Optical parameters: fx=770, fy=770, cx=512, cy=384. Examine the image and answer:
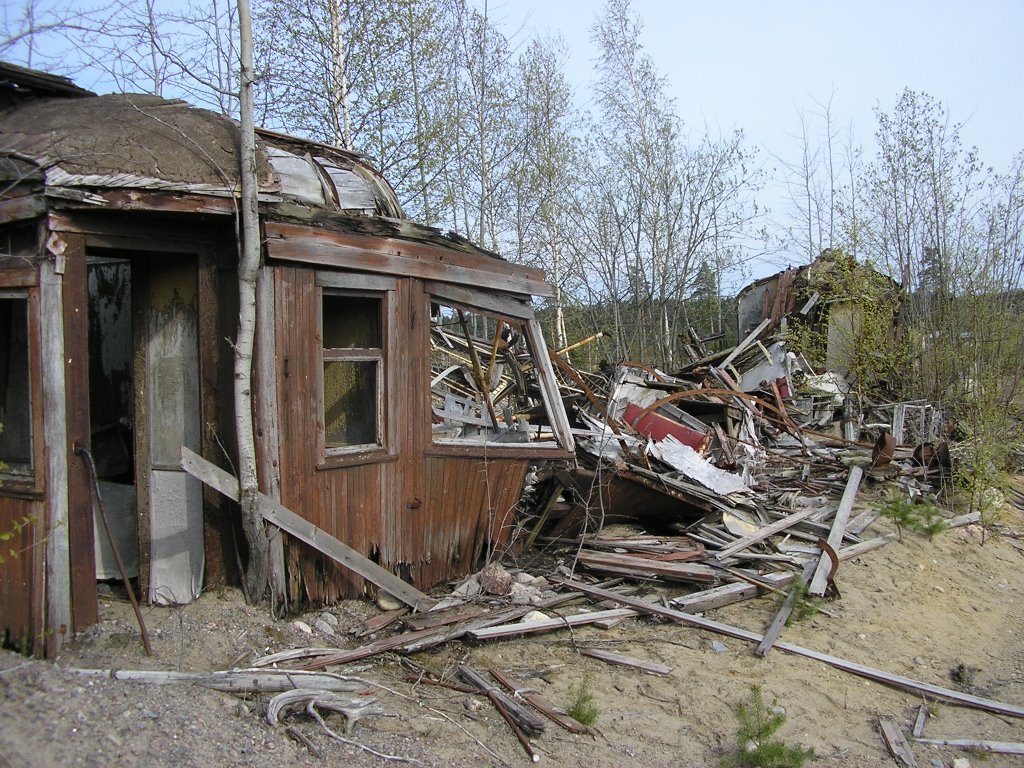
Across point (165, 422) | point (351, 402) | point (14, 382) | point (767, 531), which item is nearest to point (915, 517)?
point (767, 531)

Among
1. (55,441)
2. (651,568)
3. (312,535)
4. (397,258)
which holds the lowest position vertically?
(651,568)

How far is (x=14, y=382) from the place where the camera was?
5566 mm

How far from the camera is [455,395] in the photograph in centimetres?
1159

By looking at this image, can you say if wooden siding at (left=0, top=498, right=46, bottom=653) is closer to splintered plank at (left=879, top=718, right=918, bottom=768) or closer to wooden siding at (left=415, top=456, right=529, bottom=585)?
wooden siding at (left=415, top=456, right=529, bottom=585)

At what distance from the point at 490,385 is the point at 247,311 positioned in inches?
227

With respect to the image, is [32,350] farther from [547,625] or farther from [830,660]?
[830,660]

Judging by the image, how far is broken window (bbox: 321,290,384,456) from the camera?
6152 mm

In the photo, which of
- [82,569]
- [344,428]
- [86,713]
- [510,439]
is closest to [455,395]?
[510,439]

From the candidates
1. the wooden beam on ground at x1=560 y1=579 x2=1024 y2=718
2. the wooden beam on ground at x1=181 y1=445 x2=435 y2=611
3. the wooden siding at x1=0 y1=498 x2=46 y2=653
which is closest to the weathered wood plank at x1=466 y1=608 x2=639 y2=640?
the wooden beam on ground at x1=560 y1=579 x2=1024 y2=718

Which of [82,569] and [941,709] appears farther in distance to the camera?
[941,709]

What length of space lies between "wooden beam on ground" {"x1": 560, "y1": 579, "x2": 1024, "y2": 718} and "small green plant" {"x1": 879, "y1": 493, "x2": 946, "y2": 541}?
11.7ft

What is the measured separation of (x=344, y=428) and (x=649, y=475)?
10.8 ft

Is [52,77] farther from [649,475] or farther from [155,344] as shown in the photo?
[649,475]

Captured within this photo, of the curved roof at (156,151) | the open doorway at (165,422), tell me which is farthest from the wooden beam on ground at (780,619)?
the curved roof at (156,151)
